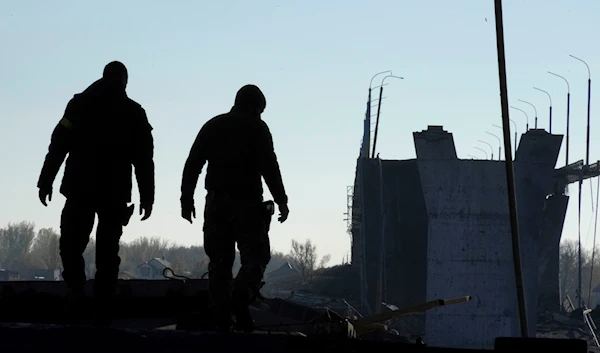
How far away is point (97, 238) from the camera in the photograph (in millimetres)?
7195

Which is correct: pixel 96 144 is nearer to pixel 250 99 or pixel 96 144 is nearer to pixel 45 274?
pixel 250 99

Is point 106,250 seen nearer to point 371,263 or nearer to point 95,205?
point 95,205

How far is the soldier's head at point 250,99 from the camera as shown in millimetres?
7531

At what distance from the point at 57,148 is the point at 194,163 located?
2.62ft

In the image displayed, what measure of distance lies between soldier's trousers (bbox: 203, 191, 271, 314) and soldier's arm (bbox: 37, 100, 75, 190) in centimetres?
86

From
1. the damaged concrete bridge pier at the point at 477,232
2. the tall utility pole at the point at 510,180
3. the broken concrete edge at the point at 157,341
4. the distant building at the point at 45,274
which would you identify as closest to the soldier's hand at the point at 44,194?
the broken concrete edge at the point at 157,341

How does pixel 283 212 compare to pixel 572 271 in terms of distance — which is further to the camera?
pixel 572 271

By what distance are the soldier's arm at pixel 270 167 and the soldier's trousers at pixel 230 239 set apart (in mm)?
156

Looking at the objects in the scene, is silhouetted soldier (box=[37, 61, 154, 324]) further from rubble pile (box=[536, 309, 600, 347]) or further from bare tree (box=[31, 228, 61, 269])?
bare tree (box=[31, 228, 61, 269])

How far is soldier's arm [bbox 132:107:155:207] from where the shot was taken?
7.25m

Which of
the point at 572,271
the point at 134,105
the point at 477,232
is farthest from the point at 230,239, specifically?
the point at 572,271

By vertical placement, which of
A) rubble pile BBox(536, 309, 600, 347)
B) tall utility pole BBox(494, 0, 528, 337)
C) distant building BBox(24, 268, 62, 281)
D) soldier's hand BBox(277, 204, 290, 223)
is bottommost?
soldier's hand BBox(277, 204, 290, 223)

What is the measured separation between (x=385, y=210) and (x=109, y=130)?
5641 centimetres

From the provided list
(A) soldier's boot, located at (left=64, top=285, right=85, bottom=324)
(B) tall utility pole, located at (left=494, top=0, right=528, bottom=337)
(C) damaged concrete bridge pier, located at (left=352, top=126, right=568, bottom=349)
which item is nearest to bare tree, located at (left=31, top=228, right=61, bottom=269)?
(C) damaged concrete bridge pier, located at (left=352, top=126, right=568, bottom=349)
